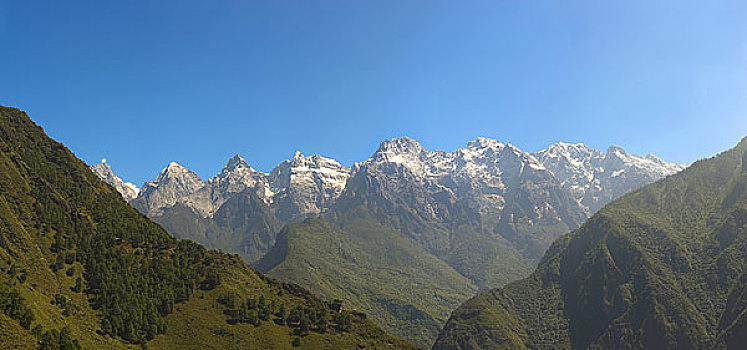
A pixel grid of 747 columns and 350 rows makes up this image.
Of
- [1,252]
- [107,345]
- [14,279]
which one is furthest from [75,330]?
[1,252]

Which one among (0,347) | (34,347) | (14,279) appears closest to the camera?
(0,347)

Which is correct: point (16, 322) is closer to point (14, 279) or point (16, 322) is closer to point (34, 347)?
point (34, 347)

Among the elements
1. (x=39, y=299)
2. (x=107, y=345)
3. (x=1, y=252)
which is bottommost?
(x=107, y=345)

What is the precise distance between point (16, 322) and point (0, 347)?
21.2 m

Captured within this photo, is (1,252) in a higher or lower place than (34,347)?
higher

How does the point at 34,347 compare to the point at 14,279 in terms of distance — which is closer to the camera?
the point at 34,347

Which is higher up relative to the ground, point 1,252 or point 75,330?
point 1,252

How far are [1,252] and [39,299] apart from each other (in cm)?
3136

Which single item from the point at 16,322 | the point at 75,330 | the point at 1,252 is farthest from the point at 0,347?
the point at 1,252

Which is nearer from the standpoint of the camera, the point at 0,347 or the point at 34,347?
the point at 0,347

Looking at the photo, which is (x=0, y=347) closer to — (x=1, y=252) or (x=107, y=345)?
(x=107, y=345)

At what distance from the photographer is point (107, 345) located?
19625 centimetres

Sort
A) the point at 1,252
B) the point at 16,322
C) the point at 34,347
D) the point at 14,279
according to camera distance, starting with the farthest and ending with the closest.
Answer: the point at 1,252 → the point at 14,279 → the point at 16,322 → the point at 34,347

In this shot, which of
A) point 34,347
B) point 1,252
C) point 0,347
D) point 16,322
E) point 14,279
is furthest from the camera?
point 1,252
